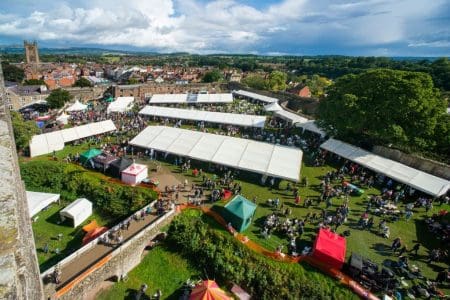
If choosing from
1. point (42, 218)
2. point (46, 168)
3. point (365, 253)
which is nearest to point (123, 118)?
point (46, 168)

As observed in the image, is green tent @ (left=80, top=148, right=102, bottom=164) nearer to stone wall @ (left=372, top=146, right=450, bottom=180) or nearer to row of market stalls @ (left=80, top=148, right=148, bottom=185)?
row of market stalls @ (left=80, top=148, right=148, bottom=185)

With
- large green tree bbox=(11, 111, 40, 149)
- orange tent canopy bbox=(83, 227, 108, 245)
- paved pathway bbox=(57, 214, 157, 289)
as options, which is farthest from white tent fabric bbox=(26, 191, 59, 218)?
large green tree bbox=(11, 111, 40, 149)

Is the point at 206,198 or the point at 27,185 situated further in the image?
the point at 27,185

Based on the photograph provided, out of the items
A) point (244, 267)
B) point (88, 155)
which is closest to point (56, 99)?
point (88, 155)

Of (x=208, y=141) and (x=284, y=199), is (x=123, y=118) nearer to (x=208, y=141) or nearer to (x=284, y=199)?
(x=208, y=141)

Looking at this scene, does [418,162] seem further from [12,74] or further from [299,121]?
[12,74]

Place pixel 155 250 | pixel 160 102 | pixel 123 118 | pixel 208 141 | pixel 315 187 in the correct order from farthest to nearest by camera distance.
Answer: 1. pixel 160 102
2. pixel 123 118
3. pixel 208 141
4. pixel 315 187
5. pixel 155 250
